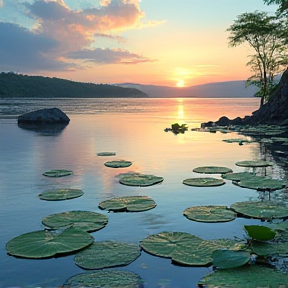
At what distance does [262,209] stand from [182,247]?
9.33 feet

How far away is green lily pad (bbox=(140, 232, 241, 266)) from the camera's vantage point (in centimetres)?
518

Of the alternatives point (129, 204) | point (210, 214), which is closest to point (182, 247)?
point (210, 214)

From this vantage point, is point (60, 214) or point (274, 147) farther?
point (274, 147)

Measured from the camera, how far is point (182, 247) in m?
5.58

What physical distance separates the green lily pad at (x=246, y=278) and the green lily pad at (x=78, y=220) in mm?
2644

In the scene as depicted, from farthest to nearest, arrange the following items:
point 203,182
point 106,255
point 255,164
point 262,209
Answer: point 255,164 → point 203,182 → point 262,209 → point 106,255

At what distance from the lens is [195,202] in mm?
8562

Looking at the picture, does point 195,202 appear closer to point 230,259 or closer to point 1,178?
point 230,259

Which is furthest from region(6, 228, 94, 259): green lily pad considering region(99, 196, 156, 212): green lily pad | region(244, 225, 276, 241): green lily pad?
region(244, 225, 276, 241): green lily pad

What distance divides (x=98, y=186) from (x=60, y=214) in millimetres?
3085

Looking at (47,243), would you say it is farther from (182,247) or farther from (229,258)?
(229,258)

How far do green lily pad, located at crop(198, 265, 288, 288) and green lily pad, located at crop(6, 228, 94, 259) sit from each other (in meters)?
2.11

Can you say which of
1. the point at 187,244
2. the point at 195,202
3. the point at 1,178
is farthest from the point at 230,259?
the point at 1,178

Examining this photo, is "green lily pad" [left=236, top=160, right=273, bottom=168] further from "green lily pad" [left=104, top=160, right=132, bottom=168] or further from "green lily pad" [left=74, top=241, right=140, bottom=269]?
"green lily pad" [left=74, top=241, right=140, bottom=269]
